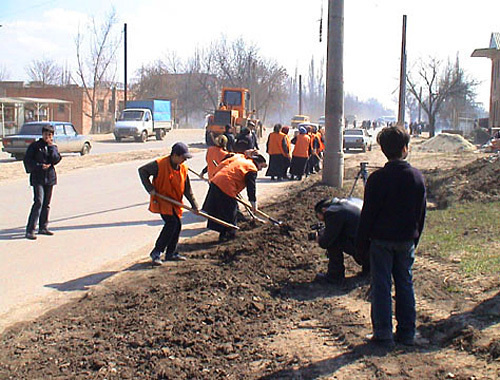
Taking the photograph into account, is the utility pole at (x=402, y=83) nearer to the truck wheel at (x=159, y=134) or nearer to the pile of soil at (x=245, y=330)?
the truck wheel at (x=159, y=134)

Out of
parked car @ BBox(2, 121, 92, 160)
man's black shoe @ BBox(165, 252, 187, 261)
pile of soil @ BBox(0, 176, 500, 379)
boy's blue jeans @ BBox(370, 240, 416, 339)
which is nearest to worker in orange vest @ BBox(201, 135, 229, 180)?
man's black shoe @ BBox(165, 252, 187, 261)

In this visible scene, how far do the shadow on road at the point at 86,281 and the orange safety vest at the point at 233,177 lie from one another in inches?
67.6

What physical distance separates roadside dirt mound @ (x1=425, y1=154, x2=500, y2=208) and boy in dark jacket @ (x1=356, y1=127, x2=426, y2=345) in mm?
8351

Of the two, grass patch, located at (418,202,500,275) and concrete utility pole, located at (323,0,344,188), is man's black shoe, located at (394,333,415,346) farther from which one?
concrete utility pole, located at (323,0,344,188)

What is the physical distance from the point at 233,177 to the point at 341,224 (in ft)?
9.40

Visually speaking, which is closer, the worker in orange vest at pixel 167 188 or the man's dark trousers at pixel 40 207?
the worker in orange vest at pixel 167 188

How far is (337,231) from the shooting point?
259 inches

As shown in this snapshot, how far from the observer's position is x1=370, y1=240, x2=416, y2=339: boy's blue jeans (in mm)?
4863

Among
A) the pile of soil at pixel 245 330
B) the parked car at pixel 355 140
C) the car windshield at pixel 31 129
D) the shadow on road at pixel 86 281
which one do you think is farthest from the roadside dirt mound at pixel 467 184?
the parked car at pixel 355 140

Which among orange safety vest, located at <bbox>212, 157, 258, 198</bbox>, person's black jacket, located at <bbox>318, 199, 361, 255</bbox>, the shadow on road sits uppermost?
orange safety vest, located at <bbox>212, 157, 258, 198</bbox>

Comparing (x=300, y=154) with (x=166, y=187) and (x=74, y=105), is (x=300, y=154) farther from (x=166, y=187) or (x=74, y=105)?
(x=74, y=105)

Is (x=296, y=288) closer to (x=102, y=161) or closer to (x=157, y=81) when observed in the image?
(x=102, y=161)

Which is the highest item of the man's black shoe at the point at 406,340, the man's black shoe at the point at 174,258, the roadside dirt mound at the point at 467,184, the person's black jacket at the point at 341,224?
the person's black jacket at the point at 341,224

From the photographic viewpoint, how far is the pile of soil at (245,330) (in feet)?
14.8
